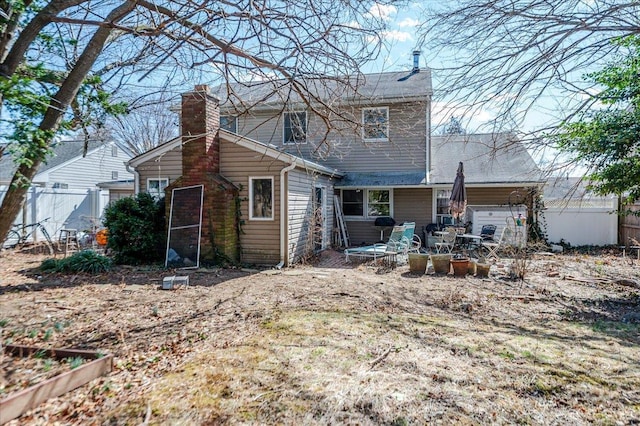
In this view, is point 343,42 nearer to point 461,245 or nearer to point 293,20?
point 293,20

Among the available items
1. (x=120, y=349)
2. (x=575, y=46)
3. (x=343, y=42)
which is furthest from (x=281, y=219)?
(x=575, y=46)

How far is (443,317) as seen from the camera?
215 inches

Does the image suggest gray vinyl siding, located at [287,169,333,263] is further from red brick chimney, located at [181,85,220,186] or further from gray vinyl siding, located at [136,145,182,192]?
gray vinyl siding, located at [136,145,182,192]

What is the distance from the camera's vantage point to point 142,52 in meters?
5.45

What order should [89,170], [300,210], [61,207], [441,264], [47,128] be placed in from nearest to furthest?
[47,128]
[441,264]
[300,210]
[61,207]
[89,170]

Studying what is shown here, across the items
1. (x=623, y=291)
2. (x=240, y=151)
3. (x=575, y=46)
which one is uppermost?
(x=575, y=46)

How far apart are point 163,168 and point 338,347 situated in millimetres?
8758

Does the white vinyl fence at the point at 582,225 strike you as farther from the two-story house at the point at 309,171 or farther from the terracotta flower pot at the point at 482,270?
the terracotta flower pot at the point at 482,270

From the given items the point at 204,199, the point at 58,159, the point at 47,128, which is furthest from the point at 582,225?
the point at 58,159

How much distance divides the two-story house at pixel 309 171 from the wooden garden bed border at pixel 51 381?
3712mm

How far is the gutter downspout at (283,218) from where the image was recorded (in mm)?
9500

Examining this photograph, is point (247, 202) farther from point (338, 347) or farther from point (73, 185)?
point (73, 185)

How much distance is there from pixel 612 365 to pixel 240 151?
8.31 meters

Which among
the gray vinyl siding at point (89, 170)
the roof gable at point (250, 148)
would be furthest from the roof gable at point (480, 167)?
the gray vinyl siding at point (89, 170)
